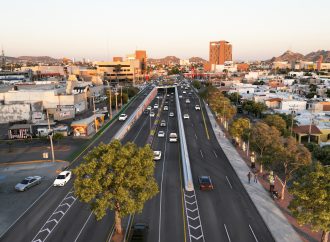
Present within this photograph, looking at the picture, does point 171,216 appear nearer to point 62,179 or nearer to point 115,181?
point 115,181

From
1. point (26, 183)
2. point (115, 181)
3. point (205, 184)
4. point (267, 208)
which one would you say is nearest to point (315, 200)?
point (267, 208)

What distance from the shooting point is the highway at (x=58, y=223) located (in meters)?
25.8

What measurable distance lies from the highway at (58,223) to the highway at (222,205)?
30.9 feet

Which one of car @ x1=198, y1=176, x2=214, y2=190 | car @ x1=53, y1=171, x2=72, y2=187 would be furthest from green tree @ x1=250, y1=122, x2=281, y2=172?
car @ x1=53, y1=171, x2=72, y2=187

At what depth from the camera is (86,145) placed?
5603 cm

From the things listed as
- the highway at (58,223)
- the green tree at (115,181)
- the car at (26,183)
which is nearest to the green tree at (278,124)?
the green tree at (115,181)

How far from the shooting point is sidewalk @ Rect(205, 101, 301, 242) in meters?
25.6

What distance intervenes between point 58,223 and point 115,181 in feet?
31.7

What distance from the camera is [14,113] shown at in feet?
256

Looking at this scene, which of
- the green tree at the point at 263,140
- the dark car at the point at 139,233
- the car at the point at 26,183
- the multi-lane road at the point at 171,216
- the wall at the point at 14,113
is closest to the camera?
the dark car at the point at 139,233

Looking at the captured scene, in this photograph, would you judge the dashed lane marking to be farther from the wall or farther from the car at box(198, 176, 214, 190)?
the wall

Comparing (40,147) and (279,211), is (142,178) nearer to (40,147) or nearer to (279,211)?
(279,211)

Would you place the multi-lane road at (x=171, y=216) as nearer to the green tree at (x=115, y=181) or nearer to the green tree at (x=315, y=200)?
the green tree at (x=115, y=181)

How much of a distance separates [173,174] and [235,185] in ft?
29.2
